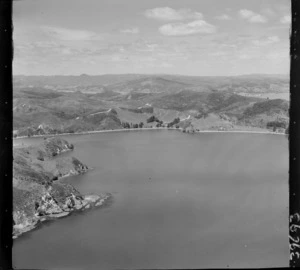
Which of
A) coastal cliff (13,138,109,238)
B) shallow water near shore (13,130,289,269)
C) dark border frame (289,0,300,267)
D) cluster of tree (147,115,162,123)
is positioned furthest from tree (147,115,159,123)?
dark border frame (289,0,300,267)

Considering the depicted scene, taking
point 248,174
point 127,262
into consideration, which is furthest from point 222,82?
point 127,262

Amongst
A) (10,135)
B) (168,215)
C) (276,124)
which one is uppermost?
(10,135)

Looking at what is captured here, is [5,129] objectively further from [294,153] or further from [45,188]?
[45,188]

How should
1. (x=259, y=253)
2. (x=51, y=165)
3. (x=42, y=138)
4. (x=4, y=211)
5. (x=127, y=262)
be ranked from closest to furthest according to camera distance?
(x=4, y=211) → (x=259, y=253) → (x=127, y=262) → (x=42, y=138) → (x=51, y=165)

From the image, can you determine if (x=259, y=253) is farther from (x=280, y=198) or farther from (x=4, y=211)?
(x=4, y=211)

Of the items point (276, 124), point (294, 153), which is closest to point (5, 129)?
point (294, 153)
